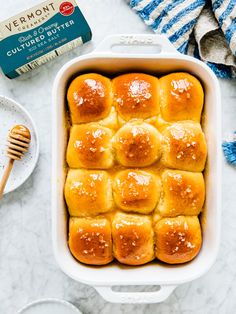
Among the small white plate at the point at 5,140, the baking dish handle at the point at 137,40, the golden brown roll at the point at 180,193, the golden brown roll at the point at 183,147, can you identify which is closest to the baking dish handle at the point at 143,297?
the golden brown roll at the point at 180,193

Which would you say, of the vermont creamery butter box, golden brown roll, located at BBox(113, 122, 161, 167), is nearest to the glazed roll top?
golden brown roll, located at BBox(113, 122, 161, 167)

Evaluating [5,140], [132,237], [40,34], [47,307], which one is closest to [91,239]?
[132,237]

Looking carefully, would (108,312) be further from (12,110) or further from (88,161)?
(12,110)

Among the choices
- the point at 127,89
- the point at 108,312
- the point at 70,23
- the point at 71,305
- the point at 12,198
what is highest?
the point at 70,23

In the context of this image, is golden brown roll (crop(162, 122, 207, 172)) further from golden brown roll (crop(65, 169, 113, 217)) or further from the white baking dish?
golden brown roll (crop(65, 169, 113, 217))

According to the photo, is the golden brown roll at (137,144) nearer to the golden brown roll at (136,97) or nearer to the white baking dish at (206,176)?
the golden brown roll at (136,97)

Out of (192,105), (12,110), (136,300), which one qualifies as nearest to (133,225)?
(136,300)

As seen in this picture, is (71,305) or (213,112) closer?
(213,112)
